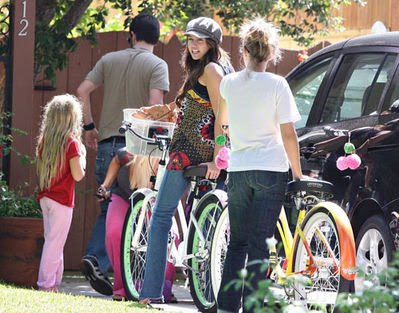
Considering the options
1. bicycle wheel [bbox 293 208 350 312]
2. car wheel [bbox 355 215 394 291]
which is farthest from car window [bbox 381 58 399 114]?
bicycle wheel [bbox 293 208 350 312]

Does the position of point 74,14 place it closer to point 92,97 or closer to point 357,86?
point 92,97

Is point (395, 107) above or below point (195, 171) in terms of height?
above

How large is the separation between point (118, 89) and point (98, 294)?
158cm

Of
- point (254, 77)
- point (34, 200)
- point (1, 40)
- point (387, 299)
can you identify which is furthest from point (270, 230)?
point (1, 40)

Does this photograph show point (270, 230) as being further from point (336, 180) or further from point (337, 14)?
point (337, 14)

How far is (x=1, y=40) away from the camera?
32.0 ft

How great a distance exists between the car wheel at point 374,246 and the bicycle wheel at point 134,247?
5.38ft

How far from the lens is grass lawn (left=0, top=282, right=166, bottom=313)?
662 cm

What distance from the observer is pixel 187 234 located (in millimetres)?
7426

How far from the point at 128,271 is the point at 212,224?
1.04 m

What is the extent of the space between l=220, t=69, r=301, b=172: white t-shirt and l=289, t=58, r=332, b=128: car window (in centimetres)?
214

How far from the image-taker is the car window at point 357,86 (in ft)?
24.2

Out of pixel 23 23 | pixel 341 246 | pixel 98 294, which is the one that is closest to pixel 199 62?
pixel 341 246

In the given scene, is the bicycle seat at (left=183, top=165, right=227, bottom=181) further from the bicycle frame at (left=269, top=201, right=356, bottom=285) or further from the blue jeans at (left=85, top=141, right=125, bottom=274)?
the blue jeans at (left=85, top=141, right=125, bottom=274)
